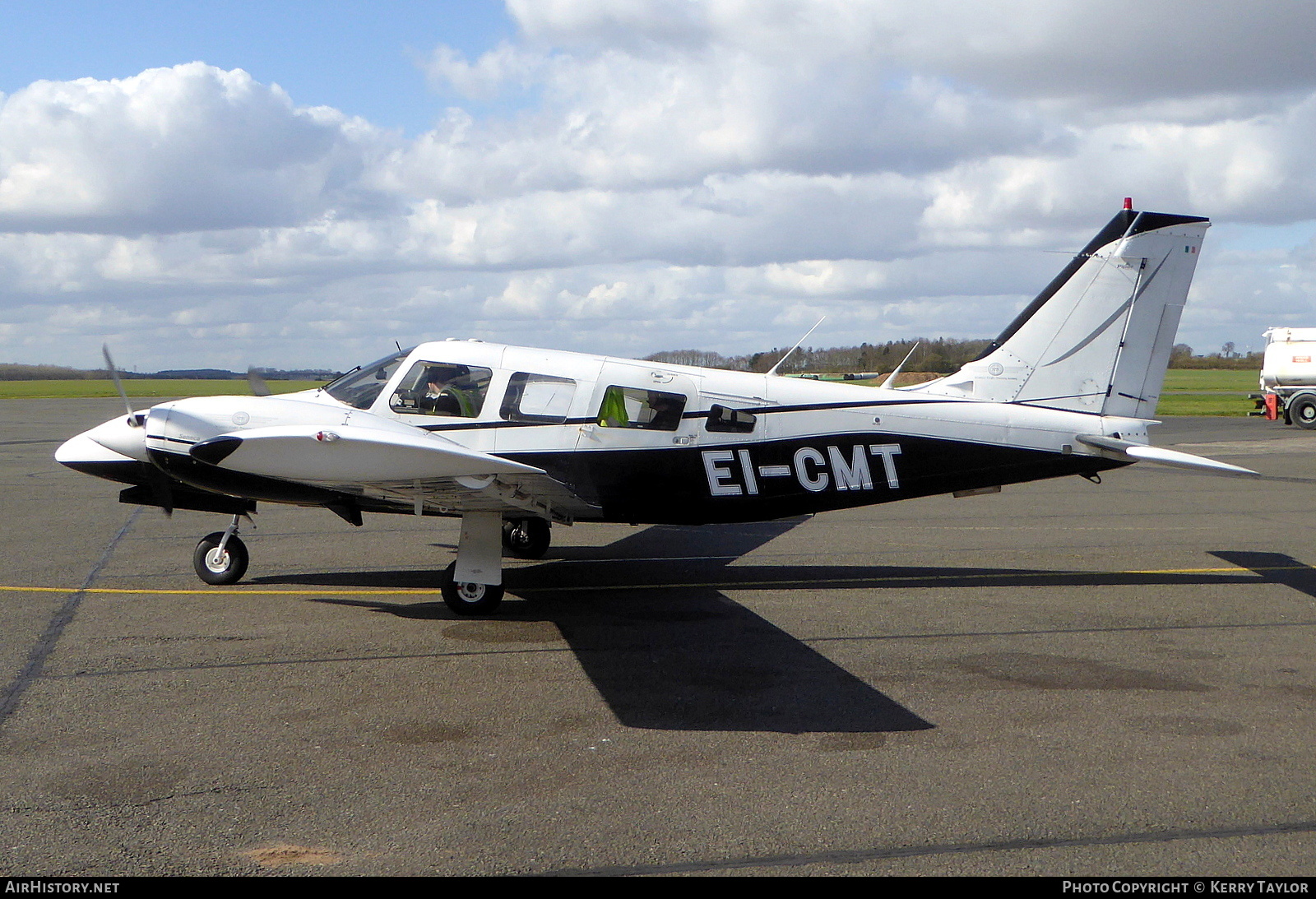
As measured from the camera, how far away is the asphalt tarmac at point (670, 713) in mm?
4418

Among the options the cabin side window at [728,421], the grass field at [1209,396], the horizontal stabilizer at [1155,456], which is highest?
the horizontal stabilizer at [1155,456]

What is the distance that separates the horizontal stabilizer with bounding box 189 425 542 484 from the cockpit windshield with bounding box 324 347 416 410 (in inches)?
83.4

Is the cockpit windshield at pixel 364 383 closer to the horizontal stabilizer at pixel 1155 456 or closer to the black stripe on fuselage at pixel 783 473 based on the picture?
the black stripe on fuselage at pixel 783 473

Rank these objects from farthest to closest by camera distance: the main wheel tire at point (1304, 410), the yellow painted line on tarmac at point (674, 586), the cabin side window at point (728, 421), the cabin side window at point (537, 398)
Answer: the main wheel tire at point (1304, 410) < the yellow painted line on tarmac at point (674, 586) < the cabin side window at point (728, 421) < the cabin side window at point (537, 398)

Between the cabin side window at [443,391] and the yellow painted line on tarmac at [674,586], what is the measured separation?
186 centimetres

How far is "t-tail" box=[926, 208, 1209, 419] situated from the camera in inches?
390

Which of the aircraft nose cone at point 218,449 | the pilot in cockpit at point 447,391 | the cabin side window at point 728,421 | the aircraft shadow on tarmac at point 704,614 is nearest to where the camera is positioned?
the aircraft shadow on tarmac at point 704,614

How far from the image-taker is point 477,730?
19.4 ft

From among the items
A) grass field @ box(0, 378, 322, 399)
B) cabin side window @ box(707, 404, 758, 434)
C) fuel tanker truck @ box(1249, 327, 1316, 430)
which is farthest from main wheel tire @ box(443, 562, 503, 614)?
grass field @ box(0, 378, 322, 399)

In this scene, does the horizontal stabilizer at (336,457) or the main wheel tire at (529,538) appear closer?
the horizontal stabilizer at (336,457)

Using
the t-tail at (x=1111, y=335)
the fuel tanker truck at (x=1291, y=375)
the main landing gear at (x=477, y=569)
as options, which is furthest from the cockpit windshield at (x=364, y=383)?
the fuel tanker truck at (x=1291, y=375)

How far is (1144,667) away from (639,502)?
14.7 feet

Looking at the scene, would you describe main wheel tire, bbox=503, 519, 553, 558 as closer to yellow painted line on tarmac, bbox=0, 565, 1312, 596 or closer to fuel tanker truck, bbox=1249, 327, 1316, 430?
yellow painted line on tarmac, bbox=0, 565, 1312, 596

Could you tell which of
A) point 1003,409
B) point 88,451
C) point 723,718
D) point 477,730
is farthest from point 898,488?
point 88,451
